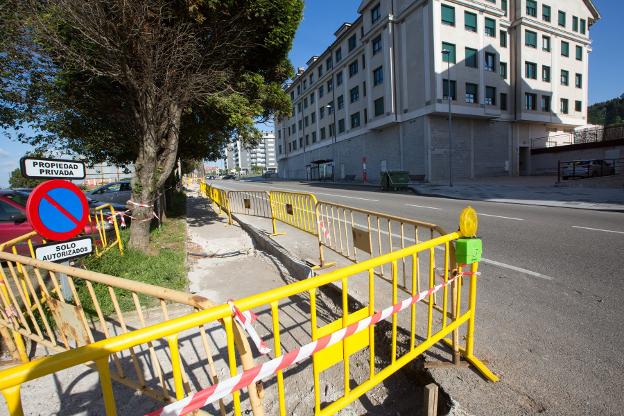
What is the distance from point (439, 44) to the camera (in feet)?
82.2

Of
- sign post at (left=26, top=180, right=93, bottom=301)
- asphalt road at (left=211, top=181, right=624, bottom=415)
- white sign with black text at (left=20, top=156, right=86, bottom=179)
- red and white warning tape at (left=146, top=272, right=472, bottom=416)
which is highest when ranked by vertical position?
white sign with black text at (left=20, top=156, right=86, bottom=179)

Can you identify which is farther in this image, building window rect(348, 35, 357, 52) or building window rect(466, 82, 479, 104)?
building window rect(348, 35, 357, 52)

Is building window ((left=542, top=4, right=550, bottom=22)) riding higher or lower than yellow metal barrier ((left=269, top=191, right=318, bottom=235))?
higher

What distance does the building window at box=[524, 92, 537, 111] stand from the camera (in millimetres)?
30952

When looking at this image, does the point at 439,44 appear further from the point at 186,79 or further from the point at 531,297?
the point at 531,297

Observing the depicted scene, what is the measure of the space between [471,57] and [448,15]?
4.11 metres

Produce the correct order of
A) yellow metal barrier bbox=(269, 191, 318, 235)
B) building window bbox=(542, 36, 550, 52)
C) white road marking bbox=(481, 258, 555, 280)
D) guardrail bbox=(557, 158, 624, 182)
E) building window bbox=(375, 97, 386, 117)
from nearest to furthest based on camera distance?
1. white road marking bbox=(481, 258, 555, 280)
2. yellow metal barrier bbox=(269, 191, 318, 235)
3. guardrail bbox=(557, 158, 624, 182)
4. building window bbox=(375, 97, 386, 117)
5. building window bbox=(542, 36, 550, 52)

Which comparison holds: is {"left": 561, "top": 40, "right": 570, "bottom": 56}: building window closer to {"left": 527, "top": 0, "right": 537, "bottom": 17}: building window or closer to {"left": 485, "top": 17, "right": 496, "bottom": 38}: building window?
{"left": 527, "top": 0, "right": 537, "bottom": 17}: building window

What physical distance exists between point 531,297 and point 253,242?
6.46 meters

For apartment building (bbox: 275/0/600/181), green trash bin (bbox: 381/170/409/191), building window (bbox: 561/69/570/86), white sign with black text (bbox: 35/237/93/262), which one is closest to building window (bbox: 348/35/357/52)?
apartment building (bbox: 275/0/600/181)

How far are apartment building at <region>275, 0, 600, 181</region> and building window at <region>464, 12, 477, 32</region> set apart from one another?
9 cm

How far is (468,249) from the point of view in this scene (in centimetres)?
252

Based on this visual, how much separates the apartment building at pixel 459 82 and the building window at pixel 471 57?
84 mm

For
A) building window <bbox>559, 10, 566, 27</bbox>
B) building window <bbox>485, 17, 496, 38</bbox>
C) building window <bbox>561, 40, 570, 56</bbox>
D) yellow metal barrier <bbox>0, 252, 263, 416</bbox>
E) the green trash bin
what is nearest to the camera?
yellow metal barrier <bbox>0, 252, 263, 416</bbox>
